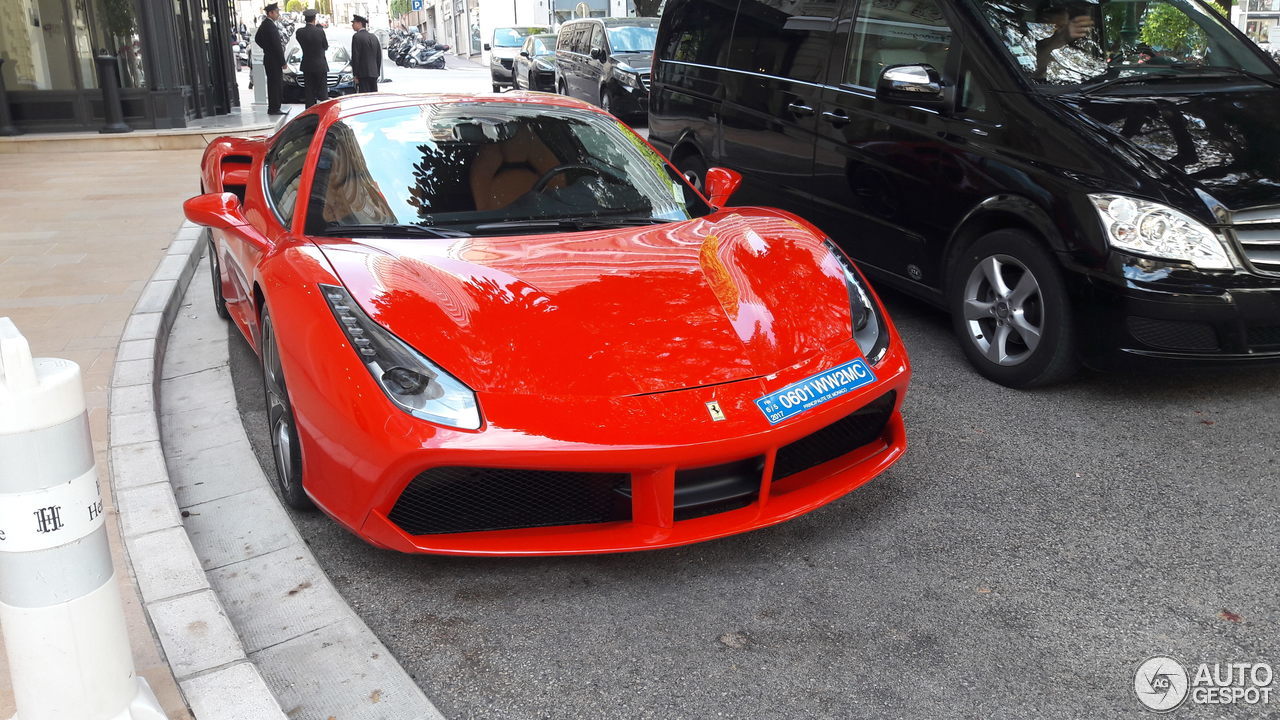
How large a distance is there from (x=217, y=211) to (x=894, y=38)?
3.16 metres

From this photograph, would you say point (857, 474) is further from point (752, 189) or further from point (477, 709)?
point (752, 189)

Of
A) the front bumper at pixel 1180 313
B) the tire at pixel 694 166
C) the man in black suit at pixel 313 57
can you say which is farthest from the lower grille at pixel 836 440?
the man in black suit at pixel 313 57

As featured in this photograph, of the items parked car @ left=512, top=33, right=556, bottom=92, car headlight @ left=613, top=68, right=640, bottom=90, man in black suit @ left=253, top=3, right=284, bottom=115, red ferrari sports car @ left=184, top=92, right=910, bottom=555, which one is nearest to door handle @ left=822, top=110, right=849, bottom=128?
red ferrari sports car @ left=184, top=92, right=910, bottom=555

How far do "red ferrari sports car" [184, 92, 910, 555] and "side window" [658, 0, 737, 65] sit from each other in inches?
114

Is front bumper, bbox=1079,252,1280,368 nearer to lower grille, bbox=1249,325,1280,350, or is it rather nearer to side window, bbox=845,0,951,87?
lower grille, bbox=1249,325,1280,350

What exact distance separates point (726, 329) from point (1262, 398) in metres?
2.53

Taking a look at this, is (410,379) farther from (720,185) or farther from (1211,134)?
(1211,134)

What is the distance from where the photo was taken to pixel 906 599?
9.09 ft

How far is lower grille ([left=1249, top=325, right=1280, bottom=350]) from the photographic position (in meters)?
3.76

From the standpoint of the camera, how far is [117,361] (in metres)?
4.54

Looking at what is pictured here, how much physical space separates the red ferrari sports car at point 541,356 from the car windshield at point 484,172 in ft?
0.04

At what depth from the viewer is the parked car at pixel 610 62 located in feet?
45.4

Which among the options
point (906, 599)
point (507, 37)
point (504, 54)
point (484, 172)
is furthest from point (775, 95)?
point (507, 37)

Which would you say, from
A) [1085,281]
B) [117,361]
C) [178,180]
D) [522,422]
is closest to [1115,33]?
[1085,281]
